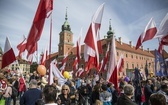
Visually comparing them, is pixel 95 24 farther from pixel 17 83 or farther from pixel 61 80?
pixel 17 83

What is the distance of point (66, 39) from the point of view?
9319 centimetres

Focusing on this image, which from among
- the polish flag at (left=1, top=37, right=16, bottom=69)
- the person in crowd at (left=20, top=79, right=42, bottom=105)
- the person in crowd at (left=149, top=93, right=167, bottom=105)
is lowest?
the person in crowd at (left=20, top=79, right=42, bottom=105)

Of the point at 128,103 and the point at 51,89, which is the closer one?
the point at 51,89

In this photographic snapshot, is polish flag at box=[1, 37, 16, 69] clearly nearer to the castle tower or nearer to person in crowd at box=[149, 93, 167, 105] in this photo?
person in crowd at box=[149, 93, 167, 105]

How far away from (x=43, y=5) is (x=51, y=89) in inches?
171

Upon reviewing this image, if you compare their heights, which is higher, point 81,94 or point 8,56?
point 8,56

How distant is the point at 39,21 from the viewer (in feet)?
22.3

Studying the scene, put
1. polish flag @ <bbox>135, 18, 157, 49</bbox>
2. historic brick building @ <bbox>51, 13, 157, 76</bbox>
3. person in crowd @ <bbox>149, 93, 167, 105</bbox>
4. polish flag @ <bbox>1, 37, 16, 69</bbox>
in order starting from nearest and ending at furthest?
person in crowd @ <bbox>149, 93, 167, 105</bbox>, polish flag @ <bbox>1, 37, 16, 69</bbox>, polish flag @ <bbox>135, 18, 157, 49</bbox>, historic brick building @ <bbox>51, 13, 157, 76</bbox>

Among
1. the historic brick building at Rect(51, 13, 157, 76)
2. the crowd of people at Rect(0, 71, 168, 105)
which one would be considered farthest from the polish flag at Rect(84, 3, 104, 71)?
the historic brick building at Rect(51, 13, 157, 76)

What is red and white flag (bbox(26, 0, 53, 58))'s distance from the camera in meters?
6.77

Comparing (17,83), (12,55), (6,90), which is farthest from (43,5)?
(17,83)

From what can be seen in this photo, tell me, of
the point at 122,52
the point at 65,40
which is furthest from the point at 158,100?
the point at 65,40

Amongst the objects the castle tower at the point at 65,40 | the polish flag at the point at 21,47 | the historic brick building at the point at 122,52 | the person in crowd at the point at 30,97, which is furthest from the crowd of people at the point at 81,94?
the castle tower at the point at 65,40

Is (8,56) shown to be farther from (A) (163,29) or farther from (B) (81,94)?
(A) (163,29)
